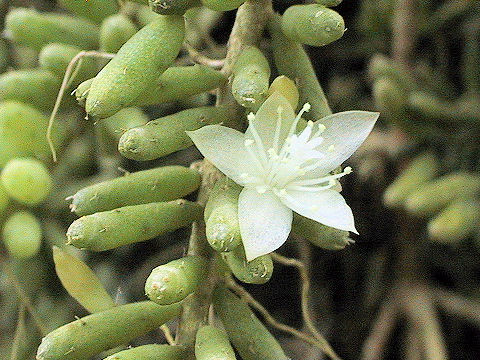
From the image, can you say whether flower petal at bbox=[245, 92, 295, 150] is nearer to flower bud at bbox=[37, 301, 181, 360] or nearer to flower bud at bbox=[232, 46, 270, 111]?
flower bud at bbox=[232, 46, 270, 111]

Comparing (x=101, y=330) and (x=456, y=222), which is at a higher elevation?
(x=101, y=330)

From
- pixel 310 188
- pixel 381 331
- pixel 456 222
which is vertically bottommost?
pixel 381 331

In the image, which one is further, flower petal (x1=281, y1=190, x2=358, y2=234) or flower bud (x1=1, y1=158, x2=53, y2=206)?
flower bud (x1=1, y1=158, x2=53, y2=206)

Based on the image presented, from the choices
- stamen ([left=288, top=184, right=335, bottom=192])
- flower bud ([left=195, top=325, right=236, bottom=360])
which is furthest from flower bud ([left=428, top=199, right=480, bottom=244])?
flower bud ([left=195, top=325, right=236, bottom=360])

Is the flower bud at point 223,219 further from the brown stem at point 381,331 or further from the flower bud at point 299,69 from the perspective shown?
the brown stem at point 381,331

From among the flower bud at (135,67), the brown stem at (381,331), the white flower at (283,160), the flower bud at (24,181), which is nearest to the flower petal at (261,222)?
the white flower at (283,160)

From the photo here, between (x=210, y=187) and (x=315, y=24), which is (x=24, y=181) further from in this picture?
(x=315, y=24)

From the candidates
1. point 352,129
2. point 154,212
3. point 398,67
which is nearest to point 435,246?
point 398,67

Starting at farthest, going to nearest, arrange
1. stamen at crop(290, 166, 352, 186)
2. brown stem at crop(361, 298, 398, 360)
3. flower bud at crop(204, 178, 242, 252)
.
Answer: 1. brown stem at crop(361, 298, 398, 360)
2. stamen at crop(290, 166, 352, 186)
3. flower bud at crop(204, 178, 242, 252)

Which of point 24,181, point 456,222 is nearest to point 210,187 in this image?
point 24,181
